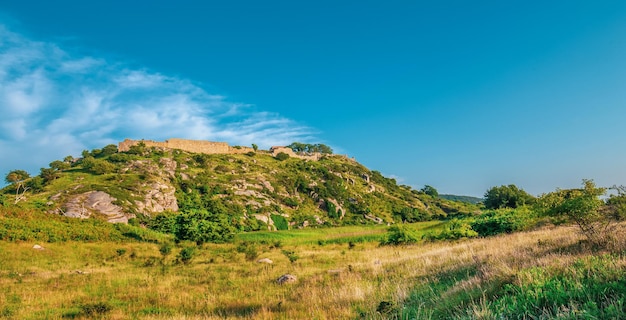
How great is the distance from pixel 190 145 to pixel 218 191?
163 ft

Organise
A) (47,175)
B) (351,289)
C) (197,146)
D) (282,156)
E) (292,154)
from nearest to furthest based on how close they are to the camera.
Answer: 1. (351,289)
2. (47,175)
3. (197,146)
4. (282,156)
5. (292,154)

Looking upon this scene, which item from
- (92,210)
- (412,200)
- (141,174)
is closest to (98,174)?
(141,174)

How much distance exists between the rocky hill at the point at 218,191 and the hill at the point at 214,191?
29 cm

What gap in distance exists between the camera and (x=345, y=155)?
647 ft

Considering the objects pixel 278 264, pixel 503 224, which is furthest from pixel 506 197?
pixel 278 264

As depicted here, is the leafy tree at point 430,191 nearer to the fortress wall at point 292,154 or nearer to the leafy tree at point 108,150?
the fortress wall at point 292,154

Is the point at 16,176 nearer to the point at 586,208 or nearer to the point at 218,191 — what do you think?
the point at 218,191

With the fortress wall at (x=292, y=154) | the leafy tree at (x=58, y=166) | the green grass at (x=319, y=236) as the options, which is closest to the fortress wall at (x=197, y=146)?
the fortress wall at (x=292, y=154)

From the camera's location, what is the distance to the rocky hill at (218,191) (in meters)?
65.1

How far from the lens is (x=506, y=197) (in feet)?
316

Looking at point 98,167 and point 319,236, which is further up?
point 98,167

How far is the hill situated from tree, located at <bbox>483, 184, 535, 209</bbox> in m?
12.9

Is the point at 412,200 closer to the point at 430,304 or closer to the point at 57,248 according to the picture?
the point at 57,248

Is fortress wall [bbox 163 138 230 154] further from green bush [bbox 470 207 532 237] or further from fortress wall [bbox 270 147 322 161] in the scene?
green bush [bbox 470 207 532 237]
